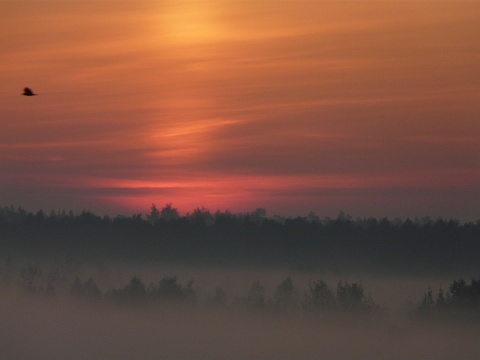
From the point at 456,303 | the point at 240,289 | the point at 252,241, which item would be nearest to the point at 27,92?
the point at 456,303

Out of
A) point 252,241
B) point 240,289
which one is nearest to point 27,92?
point 240,289

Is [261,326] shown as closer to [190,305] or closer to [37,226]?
[190,305]

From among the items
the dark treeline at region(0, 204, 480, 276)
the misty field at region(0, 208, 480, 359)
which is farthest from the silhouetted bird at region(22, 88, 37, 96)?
the dark treeline at region(0, 204, 480, 276)

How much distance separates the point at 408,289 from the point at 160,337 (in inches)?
1045

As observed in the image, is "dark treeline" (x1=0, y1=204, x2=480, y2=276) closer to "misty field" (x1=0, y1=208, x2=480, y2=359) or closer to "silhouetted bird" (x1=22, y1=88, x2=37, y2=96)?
"misty field" (x1=0, y1=208, x2=480, y2=359)

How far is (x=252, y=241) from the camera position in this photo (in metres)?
139

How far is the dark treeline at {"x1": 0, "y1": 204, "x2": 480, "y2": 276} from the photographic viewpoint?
108 m

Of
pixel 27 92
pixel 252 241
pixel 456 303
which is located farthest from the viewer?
pixel 252 241

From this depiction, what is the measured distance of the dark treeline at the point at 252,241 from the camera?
107562 mm

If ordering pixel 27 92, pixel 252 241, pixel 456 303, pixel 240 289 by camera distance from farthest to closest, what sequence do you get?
pixel 252 241 < pixel 240 289 < pixel 456 303 < pixel 27 92

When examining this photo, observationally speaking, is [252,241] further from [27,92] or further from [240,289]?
[27,92]

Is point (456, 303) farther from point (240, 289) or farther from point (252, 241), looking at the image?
point (252, 241)

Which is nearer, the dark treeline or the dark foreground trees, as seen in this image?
the dark foreground trees

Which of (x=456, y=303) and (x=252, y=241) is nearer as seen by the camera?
(x=456, y=303)
